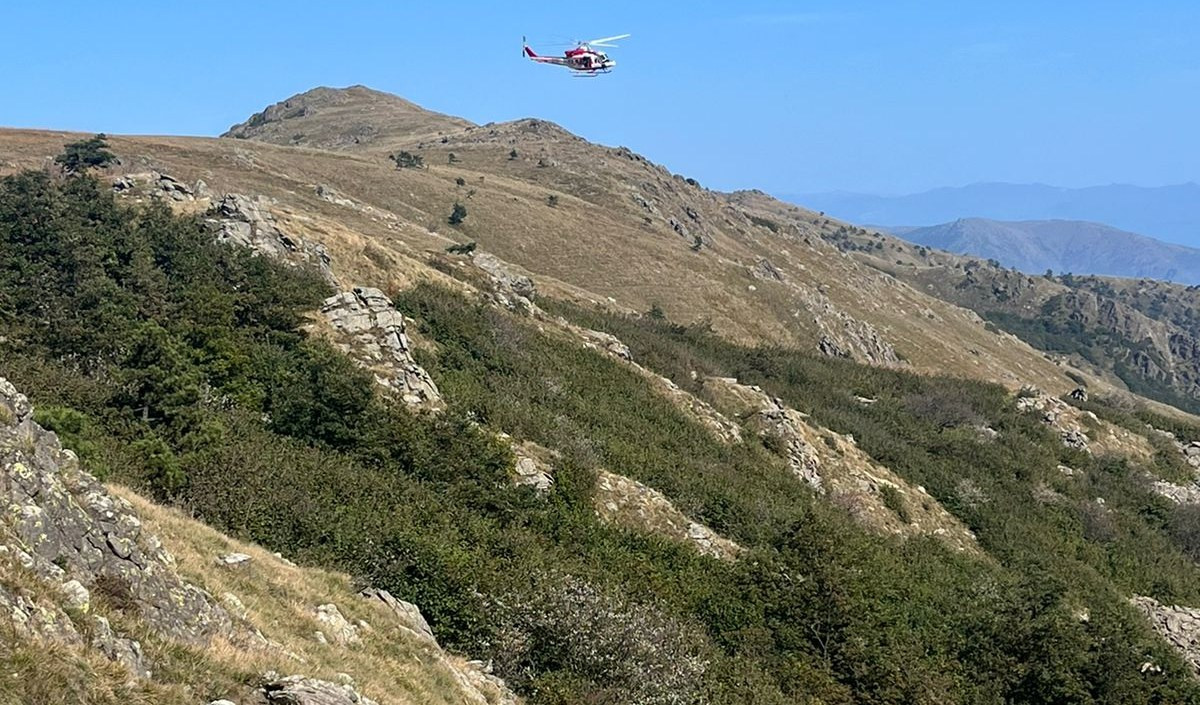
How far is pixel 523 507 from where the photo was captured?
2855cm

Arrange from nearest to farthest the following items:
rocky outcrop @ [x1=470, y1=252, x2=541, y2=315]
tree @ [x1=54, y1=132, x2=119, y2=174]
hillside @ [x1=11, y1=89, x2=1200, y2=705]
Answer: hillside @ [x1=11, y1=89, x2=1200, y2=705], rocky outcrop @ [x1=470, y1=252, x2=541, y2=315], tree @ [x1=54, y1=132, x2=119, y2=174]

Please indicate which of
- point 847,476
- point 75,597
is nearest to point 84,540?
point 75,597

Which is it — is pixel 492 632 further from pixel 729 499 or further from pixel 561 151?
pixel 561 151

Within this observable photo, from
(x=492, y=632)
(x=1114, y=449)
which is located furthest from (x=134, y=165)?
(x=1114, y=449)

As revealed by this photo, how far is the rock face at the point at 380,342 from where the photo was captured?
34.3m

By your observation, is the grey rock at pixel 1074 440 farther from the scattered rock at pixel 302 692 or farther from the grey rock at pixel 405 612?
the scattered rock at pixel 302 692

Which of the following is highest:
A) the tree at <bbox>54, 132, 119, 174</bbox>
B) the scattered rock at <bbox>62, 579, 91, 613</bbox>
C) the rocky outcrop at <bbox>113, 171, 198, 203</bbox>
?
the tree at <bbox>54, 132, 119, 174</bbox>

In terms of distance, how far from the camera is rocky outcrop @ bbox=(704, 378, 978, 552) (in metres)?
43.7

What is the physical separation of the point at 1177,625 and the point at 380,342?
Answer: 38.0 metres

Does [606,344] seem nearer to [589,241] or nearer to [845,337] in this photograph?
[589,241]

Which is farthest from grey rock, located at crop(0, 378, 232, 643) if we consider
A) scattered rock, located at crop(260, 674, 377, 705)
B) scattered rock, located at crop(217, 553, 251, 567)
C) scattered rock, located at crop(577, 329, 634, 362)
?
scattered rock, located at crop(577, 329, 634, 362)

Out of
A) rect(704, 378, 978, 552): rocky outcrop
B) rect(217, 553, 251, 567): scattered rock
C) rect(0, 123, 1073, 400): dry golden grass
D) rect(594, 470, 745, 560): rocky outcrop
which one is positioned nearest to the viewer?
rect(217, 553, 251, 567): scattered rock

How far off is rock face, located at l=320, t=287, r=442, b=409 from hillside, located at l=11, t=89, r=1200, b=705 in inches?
6.8

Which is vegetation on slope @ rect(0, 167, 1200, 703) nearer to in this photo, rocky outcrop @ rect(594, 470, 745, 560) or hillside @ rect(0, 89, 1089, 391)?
rocky outcrop @ rect(594, 470, 745, 560)
